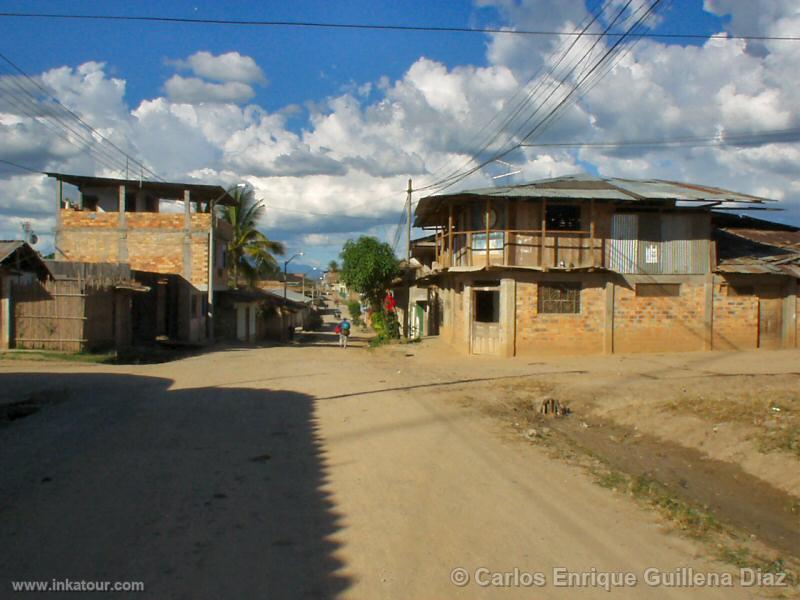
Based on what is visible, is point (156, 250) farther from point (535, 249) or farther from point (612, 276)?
point (612, 276)

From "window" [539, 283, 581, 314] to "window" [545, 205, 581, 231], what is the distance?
6.69 ft

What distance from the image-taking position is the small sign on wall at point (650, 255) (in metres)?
23.3

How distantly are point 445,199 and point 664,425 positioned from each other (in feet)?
44.2

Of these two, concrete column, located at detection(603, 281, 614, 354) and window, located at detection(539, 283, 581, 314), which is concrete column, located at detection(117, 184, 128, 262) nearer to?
window, located at detection(539, 283, 581, 314)

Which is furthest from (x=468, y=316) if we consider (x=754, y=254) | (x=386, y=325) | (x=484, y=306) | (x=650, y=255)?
(x=754, y=254)

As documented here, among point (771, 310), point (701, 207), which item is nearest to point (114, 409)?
point (701, 207)

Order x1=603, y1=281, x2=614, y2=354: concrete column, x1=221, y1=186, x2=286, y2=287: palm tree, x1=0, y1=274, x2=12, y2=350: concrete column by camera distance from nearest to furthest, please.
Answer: x1=0, y1=274, x2=12, y2=350: concrete column < x1=603, y1=281, x2=614, y2=354: concrete column < x1=221, y1=186, x2=286, y2=287: palm tree

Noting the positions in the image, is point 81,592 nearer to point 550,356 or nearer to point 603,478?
point 603,478

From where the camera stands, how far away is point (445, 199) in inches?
930

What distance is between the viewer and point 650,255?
23.4 m

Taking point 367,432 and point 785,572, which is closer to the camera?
point 785,572

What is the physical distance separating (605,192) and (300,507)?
1852cm

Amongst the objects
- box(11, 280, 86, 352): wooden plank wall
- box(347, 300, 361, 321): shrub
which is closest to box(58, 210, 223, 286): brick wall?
box(11, 280, 86, 352): wooden plank wall

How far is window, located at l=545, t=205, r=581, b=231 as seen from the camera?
23.2 m
